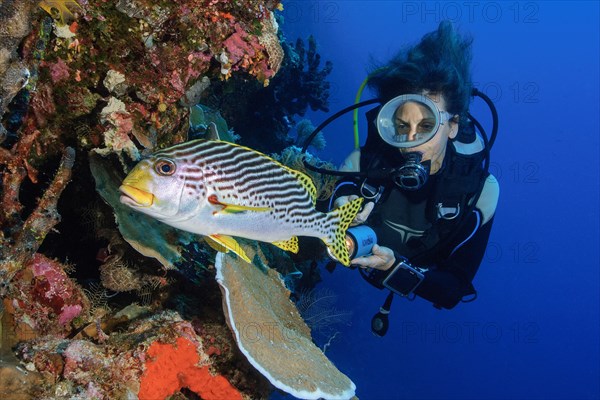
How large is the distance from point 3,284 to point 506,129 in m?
87.7

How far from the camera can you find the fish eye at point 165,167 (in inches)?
69.2

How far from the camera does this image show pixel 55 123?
9.31 feet

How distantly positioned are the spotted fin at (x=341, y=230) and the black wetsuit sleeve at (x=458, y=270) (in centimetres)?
197

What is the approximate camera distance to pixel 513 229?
61.3m

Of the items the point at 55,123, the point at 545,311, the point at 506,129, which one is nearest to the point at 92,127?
the point at 55,123

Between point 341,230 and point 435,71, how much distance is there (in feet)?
9.76

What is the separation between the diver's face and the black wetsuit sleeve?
3.29 feet

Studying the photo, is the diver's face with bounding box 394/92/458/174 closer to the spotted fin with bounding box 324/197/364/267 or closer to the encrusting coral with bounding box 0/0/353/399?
the spotted fin with bounding box 324/197/364/267

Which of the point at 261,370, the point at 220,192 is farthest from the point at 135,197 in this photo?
the point at 261,370

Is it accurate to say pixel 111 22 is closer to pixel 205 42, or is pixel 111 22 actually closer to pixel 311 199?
pixel 205 42

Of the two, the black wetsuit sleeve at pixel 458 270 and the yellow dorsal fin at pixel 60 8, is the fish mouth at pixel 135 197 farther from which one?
the black wetsuit sleeve at pixel 458 270

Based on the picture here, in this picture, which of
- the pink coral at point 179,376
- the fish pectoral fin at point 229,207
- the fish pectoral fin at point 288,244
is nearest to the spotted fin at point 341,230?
the fish pectoral fin at point 288,244

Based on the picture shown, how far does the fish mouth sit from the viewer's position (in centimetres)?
168

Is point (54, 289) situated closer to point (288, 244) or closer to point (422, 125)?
point (288, 244)
